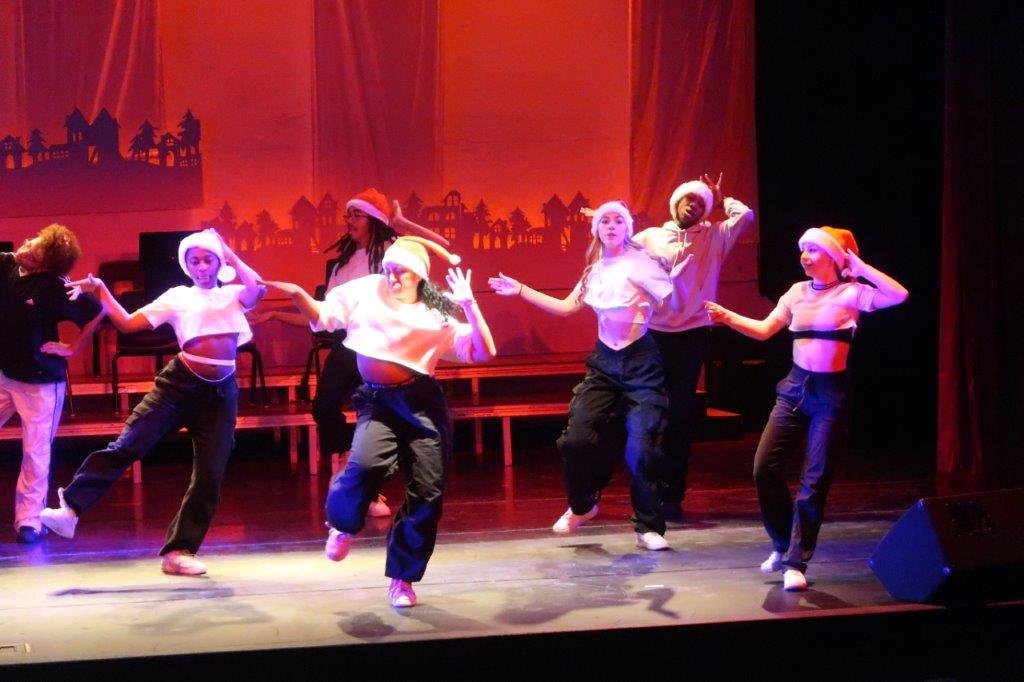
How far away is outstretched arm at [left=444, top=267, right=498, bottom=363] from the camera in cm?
459

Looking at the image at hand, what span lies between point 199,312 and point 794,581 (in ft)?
9.44

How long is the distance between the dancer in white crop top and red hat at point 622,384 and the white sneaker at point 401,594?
4.35 ft

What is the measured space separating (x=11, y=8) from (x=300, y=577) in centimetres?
656

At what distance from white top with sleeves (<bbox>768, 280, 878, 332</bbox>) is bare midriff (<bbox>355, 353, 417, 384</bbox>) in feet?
5.57

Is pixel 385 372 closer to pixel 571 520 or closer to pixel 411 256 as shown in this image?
pixel 411 256

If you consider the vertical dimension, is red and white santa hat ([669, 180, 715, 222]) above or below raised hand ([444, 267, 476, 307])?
above

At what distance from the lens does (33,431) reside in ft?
19.6

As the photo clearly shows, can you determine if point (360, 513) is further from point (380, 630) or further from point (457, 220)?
point (457, 220)

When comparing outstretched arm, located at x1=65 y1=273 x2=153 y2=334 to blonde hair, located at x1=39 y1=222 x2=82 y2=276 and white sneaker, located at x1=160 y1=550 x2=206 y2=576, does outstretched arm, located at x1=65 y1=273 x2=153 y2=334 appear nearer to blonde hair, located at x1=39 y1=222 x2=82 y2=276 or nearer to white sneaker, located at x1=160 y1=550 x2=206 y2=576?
blonde hair, located at x1=39 y1=222 x2=82 y2=276

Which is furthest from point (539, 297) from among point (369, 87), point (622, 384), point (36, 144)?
point (36, 144)

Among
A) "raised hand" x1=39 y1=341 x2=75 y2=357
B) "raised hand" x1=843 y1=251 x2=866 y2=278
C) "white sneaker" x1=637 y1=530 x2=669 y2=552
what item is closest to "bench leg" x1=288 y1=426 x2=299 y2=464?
"raised hand" x1=39 y1=341 x2=75 y2=357

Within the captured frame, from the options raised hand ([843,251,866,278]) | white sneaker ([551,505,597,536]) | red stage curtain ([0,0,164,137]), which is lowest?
white sneaker ([551,505,597,536])

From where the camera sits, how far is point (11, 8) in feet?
30.7

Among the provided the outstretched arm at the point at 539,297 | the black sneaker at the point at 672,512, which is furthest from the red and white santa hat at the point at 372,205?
the black sneaker at the point at 672,512
